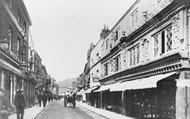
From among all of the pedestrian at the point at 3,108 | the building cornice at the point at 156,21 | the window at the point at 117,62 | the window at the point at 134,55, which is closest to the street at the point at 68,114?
the window at the point at 134,55

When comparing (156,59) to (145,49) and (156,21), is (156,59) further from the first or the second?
(145,49)

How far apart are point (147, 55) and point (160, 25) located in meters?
3.17

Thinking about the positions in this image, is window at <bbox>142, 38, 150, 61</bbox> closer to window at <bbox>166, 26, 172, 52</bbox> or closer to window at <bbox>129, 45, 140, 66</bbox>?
window at <bbox>129, 45, 140, 66</bbox>

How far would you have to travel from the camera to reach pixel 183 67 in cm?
1523

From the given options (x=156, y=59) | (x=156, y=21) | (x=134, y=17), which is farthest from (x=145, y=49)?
(x=134, y=17)

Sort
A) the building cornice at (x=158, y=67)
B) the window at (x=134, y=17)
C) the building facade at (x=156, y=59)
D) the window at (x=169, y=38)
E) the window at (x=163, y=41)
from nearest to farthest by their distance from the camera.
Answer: the building facade at (x=156, y=59) → the building cornice at (x=158, y=67) → the window at (x=169, y=38) → the window at (x=163, y=41) → the window at (x=134, y=17)

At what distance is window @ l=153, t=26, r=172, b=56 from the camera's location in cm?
1783

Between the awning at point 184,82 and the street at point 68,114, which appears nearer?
the awning at point 184,82

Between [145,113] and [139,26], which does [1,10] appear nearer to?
[139,26]

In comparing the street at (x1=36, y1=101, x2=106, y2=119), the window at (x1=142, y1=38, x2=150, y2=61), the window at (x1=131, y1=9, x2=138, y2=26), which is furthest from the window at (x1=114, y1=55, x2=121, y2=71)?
the window at (x1=142, y1=38, x2=150, y2=61)

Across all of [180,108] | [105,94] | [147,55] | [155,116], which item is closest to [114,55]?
[105,94]

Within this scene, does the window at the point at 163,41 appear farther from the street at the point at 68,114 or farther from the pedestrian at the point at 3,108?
the pedestrian at the point at 3,108

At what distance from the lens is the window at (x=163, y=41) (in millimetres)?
17828

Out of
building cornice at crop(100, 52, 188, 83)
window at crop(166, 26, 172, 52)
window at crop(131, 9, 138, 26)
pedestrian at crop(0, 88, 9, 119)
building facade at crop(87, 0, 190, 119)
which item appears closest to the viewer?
pedestrian at crop(0, 88, 9, 119)
